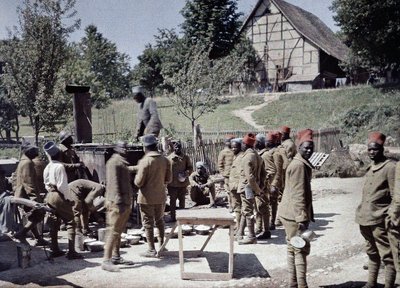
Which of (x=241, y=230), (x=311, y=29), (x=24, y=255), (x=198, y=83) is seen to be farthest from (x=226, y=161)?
(x=311, y=29)

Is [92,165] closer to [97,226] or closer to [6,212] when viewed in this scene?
[97,226]

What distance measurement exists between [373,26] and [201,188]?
861 inches

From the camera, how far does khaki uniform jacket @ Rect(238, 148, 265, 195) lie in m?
7.96

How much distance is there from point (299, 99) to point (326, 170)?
16407mm

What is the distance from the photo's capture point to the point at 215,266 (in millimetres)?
7133

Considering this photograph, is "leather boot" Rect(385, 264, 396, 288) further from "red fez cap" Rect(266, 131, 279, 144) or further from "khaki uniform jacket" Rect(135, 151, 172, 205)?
"red fez cap" Rect(266, 131, 279, 144)

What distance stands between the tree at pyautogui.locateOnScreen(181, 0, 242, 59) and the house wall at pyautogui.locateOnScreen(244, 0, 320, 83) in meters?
2.50

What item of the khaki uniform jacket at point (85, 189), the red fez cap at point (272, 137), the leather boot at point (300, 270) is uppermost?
the red fez cap at point (272, 137)

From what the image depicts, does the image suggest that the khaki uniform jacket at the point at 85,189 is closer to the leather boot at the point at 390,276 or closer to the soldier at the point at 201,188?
the soldier at the point at 201,188

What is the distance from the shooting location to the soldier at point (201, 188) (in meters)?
12.0

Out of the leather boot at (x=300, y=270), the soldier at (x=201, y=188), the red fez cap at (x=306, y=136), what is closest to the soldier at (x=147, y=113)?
the soldier at (x=201, y=188)

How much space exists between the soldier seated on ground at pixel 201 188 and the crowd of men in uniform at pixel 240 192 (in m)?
0.06

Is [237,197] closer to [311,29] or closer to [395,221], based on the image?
[395,221]

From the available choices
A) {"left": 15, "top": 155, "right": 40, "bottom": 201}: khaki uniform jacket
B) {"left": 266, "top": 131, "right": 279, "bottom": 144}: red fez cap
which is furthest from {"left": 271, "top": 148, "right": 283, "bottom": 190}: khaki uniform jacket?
{"left": 15, "top": 155, "right": 40, "bottom": 201}: khaki uniform jacket
